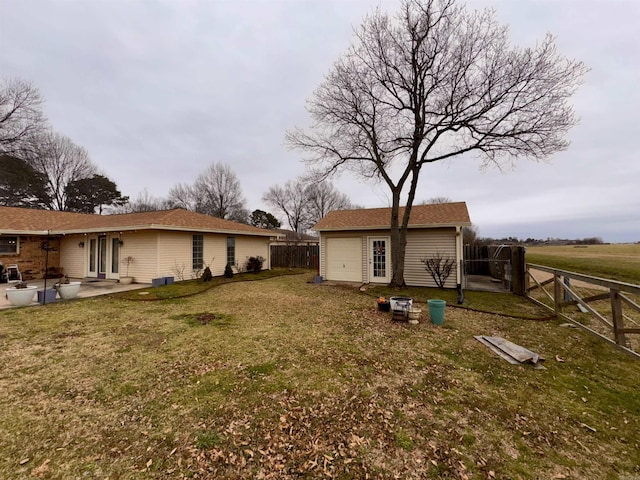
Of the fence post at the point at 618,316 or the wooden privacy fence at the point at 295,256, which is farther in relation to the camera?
the wooden privacy fence at the point at 295,256

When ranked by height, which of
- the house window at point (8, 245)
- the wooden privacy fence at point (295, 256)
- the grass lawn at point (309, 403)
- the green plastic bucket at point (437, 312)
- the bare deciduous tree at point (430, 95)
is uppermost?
the bare deciduous tree at point (430, 95)

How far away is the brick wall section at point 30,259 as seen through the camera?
38.6ft

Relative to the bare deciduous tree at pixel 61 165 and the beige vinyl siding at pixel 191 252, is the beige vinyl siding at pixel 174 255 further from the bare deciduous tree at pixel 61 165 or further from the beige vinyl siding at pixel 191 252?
the bare deciduous tree at pixel 61 165

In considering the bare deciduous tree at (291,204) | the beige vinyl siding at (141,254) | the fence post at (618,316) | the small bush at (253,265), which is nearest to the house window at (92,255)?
the beige vinyl siding at (141,254)

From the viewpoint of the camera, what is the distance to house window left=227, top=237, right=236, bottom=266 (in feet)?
48.5

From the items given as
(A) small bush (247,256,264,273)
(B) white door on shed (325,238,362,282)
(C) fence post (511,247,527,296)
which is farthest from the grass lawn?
(A) small bush (247,256,264,273)

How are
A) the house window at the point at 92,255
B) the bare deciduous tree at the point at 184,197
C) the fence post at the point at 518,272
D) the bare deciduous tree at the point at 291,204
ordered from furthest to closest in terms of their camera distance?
the bare deciduous tree at the point at 291,204 → the bare deciduous tree at the point at 184,197 → the house window at the point at 92,255 → the fence post at the point at 518,272

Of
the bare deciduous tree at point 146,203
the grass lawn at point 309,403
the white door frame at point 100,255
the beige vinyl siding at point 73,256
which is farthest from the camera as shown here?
the bare deciduous tree at point 146,203

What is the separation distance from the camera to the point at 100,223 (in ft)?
42.0

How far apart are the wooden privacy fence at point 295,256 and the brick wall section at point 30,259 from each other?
462 inches

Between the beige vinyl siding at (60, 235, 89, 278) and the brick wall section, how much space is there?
0.36m

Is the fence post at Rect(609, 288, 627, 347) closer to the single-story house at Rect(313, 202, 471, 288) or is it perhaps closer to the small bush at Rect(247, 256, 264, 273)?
the single-story house at Rect(313, 202, 471, 288)

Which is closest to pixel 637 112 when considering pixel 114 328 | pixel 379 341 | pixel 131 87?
pixel 379 341

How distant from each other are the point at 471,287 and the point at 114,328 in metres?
11.8
